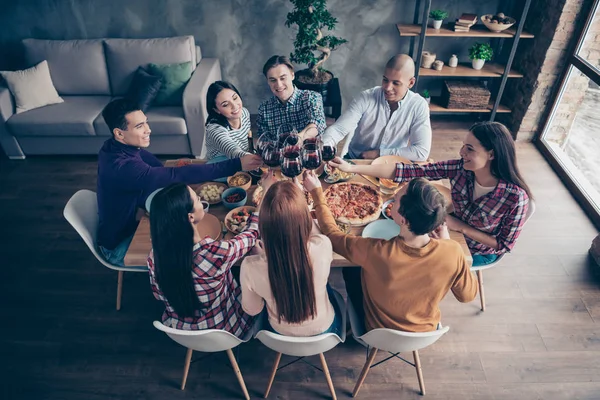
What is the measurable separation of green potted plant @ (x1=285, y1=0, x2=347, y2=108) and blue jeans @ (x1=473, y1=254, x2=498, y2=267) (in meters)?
2.41

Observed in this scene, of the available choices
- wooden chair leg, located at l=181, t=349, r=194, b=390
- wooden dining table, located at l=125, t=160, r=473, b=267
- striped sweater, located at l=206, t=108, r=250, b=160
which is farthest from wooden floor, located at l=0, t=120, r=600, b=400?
striped sweater, located at l=206, t=108, r=250, b=160

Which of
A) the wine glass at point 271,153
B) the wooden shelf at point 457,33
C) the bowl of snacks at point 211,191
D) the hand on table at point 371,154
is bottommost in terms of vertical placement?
the hand on table at point 371,154

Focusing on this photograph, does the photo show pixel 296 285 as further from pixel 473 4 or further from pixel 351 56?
pixel 473 4

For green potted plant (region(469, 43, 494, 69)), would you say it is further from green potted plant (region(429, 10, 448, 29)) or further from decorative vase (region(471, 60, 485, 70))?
green potted plant (region(429, 10, 448, 29))

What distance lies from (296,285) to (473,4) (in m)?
3.71

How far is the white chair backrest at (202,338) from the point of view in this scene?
155cm

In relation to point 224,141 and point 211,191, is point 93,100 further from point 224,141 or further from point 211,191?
point 211,191

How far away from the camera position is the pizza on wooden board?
1994 millimetres

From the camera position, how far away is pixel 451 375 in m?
2.26

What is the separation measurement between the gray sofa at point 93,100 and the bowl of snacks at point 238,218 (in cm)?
188

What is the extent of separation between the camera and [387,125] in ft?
9.09

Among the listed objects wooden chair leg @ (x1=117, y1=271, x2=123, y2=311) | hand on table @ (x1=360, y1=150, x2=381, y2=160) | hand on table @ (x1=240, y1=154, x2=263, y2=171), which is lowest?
wooden chair leg @ (x1=117, y1=271, x2=123, y2=311)

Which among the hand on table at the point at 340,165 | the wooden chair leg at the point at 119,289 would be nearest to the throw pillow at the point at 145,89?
the wooden chair leg at the point at 119,289

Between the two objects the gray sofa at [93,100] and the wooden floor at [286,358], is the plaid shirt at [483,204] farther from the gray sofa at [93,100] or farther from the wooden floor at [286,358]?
the gray sofa at [93,100]
